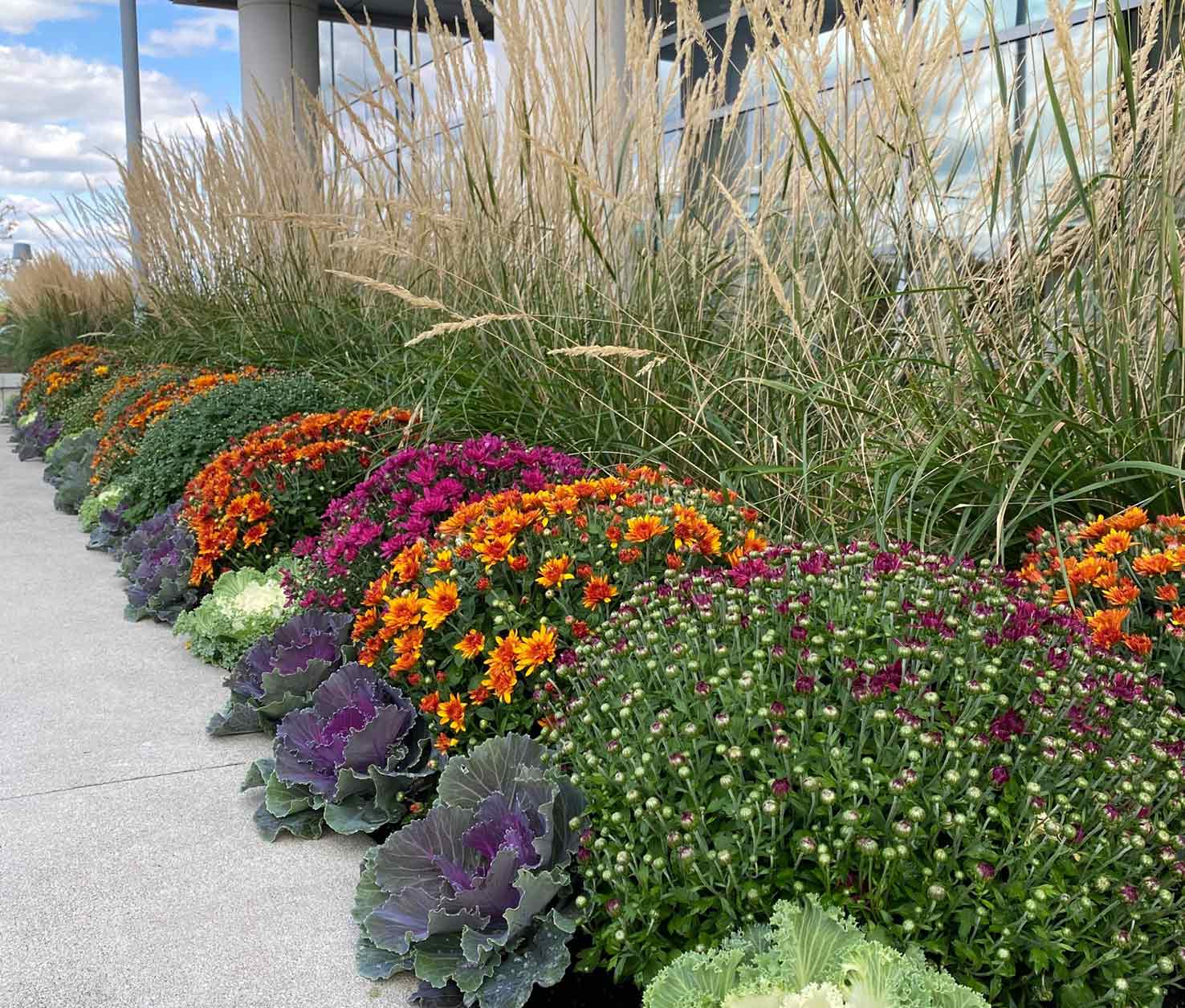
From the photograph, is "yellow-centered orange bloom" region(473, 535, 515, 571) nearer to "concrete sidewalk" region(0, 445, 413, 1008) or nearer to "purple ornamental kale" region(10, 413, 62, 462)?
"concrete sidewalk" region(0, 445, 413, 1008)

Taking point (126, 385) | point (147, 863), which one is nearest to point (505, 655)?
point (147, 863)

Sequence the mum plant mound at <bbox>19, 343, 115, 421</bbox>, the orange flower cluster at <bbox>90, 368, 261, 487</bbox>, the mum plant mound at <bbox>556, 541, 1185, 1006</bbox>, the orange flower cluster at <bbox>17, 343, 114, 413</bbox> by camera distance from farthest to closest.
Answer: the orange flower cluster at <bbox>17, 343, 114, 413</bbox> < the mum plant mound at <bbox>19, 343, 115, 421</bbox> < the orange flower cluster at <bbox>90, 368, 261, 487</bbox> < the mum plant mound at <bbox>556, 541, 1185, 1006</bbox>

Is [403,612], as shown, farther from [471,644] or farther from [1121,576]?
[1121,576]

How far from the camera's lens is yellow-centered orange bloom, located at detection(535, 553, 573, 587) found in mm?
2172

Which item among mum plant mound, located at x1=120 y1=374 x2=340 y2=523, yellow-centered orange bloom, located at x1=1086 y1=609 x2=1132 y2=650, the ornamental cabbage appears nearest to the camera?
yellow-centered orange bloom, located at x1=1086 y1=609 x2=1132 y2=650

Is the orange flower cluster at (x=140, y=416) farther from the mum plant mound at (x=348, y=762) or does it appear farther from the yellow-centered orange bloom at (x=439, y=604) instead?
the yellow-centered orange bloom at (x=439, y=604)

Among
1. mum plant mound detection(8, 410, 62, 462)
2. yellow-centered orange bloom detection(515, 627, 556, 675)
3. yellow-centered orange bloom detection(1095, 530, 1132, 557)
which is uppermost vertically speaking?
yellow-centered orange bloom detection(1095, 530, 1132, 557)

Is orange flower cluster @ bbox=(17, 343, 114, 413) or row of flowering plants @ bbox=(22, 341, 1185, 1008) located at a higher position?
row of flowering plants @ bbox=(22, 341, 1185, 1008)

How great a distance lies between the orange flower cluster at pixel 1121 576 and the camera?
6.25ft

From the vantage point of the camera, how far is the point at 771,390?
310cm

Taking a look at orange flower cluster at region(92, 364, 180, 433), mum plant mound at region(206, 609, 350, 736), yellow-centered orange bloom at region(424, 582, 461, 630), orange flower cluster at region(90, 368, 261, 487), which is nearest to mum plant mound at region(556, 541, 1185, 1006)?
yellow-centered orange bloom at region(424, 582, 461, 630)

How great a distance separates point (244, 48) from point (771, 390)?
1470 centimetres

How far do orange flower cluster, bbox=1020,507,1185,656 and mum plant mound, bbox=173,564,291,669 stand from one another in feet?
6.97

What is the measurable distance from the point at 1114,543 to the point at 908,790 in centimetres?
88
